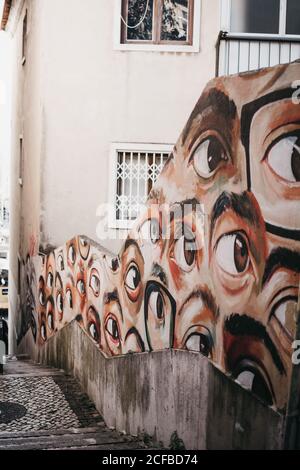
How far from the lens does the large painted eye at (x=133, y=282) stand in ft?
19.0

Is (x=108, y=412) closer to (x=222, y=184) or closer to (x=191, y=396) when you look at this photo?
(x=191, y=396)

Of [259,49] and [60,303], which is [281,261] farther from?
[60,303]

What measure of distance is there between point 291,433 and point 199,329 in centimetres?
133

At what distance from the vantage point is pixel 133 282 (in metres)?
5.91

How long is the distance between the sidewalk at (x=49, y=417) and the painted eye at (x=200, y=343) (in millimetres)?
1297

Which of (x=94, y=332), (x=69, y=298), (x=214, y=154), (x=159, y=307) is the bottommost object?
(x=94, y=332)

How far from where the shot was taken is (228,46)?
9.88 m

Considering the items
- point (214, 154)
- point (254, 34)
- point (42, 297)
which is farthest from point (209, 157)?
point (42, 297)

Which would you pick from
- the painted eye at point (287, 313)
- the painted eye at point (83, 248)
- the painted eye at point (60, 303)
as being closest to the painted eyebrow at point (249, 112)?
the painted eye at point (287, 313)

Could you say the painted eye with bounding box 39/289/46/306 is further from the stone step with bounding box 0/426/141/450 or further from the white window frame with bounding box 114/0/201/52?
the stone step with bounding box 0/426/141/450

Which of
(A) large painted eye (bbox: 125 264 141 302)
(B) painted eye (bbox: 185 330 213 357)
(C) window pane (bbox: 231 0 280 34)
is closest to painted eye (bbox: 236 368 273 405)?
(B) painted eye (bbox: 185 330 213 357)

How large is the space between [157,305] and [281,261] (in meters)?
2.10

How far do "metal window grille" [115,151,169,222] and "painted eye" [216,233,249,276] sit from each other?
6.51 meters

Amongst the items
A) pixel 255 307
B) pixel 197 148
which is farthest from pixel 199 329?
pixel 197 148
